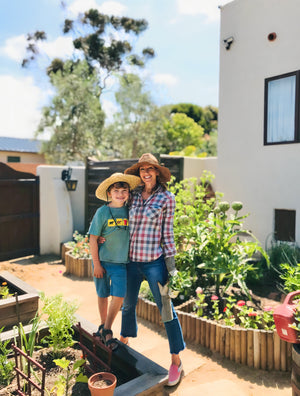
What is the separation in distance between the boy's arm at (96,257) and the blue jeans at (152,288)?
0.78 feet

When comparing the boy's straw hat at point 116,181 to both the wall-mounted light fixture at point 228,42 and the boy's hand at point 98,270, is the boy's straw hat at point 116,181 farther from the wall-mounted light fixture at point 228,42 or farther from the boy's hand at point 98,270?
the wall-mounted light fixture at point 228,42

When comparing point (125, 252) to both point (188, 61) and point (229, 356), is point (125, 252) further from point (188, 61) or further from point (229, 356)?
point (188, 61)

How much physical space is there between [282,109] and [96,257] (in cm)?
444

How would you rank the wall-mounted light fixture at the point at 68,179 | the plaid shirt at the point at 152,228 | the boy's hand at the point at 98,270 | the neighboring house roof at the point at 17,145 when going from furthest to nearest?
the neighboring house roof at the point at 17,145 → the wall-mounted light fixture at the point at 68,179 → the boy's hand at the point at 98,270 → the plaid shirt at the point at 152,228

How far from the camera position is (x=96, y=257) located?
2.57m

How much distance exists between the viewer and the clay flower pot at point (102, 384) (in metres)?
1.75

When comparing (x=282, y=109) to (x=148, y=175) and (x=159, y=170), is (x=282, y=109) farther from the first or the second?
(x=148, y=175)

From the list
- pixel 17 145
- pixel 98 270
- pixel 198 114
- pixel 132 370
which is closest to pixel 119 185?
pixel 98 270

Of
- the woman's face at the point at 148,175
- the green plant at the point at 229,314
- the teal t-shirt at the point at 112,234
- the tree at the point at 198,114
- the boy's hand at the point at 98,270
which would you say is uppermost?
the tree at the point at 198,114

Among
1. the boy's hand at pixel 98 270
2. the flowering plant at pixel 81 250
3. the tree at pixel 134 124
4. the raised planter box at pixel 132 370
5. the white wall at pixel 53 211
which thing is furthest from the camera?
the tree at pixel 134 124

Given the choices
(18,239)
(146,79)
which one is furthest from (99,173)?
(146,79)

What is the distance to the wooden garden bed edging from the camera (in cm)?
271

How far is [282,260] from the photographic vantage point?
462 cm

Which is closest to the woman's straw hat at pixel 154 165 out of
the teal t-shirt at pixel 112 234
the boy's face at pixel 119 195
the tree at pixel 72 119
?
A: the boy's face at pixel 119 195
